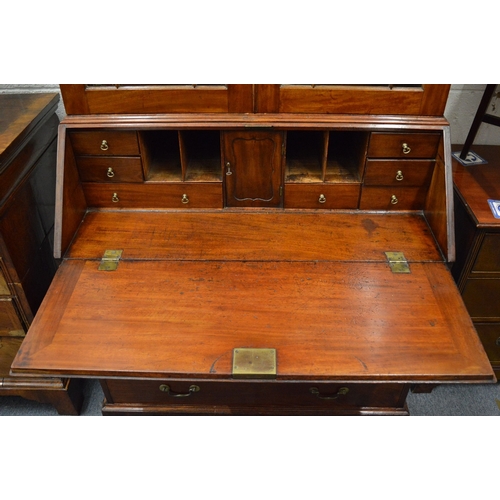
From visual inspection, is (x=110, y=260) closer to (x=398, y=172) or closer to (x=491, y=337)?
(x=398, y=172)

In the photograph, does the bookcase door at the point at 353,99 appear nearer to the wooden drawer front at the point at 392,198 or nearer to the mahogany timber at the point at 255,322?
the wooden drawer front at the point at 392,198

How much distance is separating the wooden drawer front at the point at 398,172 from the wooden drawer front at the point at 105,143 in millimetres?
832

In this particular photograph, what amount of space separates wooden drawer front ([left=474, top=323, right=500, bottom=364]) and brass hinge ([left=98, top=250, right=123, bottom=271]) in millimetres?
1458

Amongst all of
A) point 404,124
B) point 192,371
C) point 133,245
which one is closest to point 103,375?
point 192,371

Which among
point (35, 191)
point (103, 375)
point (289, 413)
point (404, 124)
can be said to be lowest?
point (289, 413)

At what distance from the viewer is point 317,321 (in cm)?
128

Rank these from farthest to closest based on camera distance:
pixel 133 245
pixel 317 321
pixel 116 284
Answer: pixel 133 245 → pixel 116 284 → pixel 317 321

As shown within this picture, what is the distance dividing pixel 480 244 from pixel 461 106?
662mm

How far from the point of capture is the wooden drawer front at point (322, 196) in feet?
5.33

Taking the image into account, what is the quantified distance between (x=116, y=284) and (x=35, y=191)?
0.58 meters

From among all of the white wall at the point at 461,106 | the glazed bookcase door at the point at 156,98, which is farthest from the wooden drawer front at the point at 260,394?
the white wall at the point at 461,106

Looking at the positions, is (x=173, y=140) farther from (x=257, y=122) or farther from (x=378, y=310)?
(x=378, y=310)

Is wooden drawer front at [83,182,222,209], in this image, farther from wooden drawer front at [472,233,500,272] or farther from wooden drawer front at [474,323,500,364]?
wooden drawer front at [474,323,500,364]

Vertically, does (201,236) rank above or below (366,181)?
below
